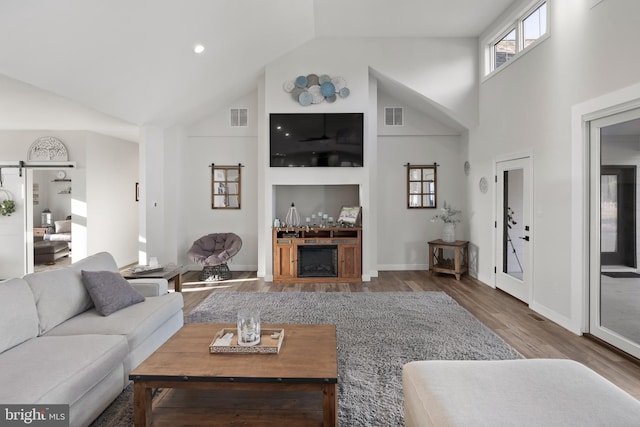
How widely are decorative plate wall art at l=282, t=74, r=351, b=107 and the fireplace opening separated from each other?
238cm

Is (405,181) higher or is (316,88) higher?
(316,88)

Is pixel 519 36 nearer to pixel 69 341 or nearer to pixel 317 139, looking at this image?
pixel 317 139

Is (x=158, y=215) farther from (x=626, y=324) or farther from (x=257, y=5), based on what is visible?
(x=626, y=324)

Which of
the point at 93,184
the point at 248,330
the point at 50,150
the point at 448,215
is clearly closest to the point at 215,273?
the point at 93,184

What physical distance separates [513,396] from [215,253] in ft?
17.5

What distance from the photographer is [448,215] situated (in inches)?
246

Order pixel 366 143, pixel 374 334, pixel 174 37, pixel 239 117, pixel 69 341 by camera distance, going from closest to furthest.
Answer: pixel 69 341
pixel 374 334
pixel 174 37
pixel 366 143
pixel 239 117

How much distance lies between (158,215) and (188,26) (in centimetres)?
303

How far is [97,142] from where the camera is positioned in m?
6.33

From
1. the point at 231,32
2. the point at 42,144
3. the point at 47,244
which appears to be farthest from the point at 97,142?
the point at 231,32

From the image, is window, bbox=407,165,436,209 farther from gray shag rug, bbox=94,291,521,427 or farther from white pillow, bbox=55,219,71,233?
white pillow, bbox=55,219,71,233

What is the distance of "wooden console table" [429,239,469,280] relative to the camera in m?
5.81

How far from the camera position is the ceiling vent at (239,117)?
6.50 m

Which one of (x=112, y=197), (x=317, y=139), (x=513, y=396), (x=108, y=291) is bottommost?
(x=513, y=396)
